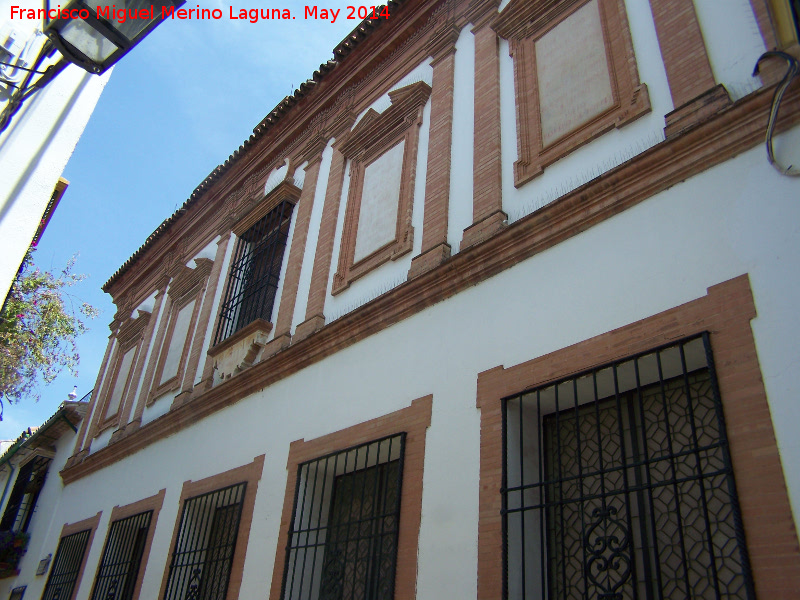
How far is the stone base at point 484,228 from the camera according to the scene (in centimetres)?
580

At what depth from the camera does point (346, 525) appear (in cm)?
584

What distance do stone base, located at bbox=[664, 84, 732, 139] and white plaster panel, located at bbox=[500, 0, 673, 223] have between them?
120 mm

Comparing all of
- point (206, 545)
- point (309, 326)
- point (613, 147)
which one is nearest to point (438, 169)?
point (613, 147)

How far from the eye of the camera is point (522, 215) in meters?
5.70

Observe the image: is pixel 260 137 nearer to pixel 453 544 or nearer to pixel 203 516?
pixel 203 516

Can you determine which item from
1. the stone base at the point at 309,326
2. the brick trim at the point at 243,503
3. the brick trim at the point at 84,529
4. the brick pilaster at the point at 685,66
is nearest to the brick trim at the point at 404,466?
the brick trim at the point at 243,503

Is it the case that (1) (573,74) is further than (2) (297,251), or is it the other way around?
(2) (297,251)

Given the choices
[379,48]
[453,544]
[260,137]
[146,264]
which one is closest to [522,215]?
[453,544]

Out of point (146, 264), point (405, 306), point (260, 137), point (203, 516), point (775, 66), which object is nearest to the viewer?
point (775, 66)

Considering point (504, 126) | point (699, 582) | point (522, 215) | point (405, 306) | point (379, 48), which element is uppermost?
point (379, 48)

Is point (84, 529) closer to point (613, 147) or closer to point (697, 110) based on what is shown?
point (613, 147)

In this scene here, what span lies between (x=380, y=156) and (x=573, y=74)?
9.07ft

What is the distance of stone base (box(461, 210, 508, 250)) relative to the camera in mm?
5805

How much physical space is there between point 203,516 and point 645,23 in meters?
6.97
